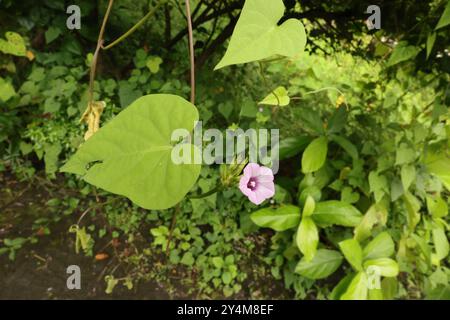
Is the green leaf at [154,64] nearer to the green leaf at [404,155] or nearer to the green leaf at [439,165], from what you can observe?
the green leaf at [404,155]

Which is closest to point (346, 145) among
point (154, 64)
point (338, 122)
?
point (338, 122)

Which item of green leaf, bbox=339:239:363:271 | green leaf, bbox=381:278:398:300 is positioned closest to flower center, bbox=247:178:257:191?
green leaf, bbox=339:239:363:271

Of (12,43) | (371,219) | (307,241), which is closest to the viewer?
(12,43)

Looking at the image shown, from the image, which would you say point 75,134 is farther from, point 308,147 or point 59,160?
point 308,147

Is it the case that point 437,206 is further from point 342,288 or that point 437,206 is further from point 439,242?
point 342,288

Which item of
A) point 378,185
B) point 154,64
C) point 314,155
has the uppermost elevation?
point 154,64

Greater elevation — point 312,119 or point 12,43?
point 12,43

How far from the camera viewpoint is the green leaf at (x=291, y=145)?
1551 mm

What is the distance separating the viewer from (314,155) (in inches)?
58.4

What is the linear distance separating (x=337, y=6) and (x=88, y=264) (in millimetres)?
1381

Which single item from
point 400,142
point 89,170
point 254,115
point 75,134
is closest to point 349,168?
point 400,142

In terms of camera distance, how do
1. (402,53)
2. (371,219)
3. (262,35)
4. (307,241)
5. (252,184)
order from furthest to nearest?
(371,219) < (307,241) < (402,53) < (252,184) < (262,35)

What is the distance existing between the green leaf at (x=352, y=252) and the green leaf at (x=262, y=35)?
1055 mm

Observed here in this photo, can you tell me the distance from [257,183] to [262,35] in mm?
236
